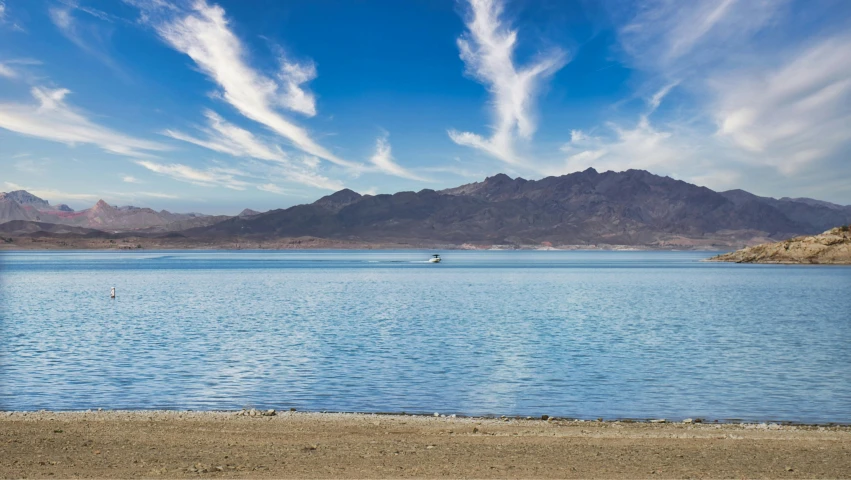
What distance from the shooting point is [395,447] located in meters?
15.5

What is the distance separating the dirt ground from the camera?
43.5 feet

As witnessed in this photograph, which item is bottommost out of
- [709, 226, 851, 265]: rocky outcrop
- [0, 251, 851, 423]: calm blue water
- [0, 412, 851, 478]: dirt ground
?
[0, 251, 851, 423]: calm blue water

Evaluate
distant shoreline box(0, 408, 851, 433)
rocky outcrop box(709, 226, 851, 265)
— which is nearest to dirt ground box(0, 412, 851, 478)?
distant shoreline box(0, 408, 851, 433)

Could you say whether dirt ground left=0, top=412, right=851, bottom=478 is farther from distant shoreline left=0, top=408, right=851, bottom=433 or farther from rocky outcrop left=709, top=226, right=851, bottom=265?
rocky outcrop left=709, top=226, right=851, bottom=265

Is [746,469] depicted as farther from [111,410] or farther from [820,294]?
[820,294]

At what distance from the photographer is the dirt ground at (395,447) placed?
1326 centimetres

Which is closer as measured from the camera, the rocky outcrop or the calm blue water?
the calm blue water

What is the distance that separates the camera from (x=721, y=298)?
7844 cm

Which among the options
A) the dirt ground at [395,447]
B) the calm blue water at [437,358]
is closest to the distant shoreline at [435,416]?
the dirt ground at [395,447]

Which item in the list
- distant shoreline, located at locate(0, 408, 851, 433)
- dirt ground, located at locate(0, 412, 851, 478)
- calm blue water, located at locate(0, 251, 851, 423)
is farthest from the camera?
calm blue water, located at locate(0, 251, 851, 423)

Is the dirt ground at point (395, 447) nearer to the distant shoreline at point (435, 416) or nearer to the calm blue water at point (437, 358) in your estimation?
the distant shoreline at point (435, 416)

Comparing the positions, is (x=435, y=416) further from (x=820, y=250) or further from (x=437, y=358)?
(x=820, y=250)

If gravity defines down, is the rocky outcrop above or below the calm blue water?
above

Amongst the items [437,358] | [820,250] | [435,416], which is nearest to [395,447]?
[435,416]
